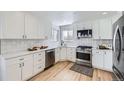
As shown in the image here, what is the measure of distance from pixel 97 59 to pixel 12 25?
10.2 ft

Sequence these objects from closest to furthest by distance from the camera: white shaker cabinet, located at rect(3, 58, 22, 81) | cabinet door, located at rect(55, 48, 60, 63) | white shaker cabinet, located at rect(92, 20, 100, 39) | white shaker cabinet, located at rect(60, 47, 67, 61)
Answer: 1. white shaker cabinet, located at rect(3, 58, 22, 81)
2. white shaker cabinet, located at rect(92, 20, 100, 39)
3. cabinet door, located at rect(55, 48, 60, 63)
4. white shaker cabinet, located at rect(60, 47, 67, 61)

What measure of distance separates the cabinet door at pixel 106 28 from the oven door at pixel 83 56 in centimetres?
97

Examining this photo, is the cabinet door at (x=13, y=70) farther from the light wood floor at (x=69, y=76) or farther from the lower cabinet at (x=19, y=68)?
the light wood floor at (x=69, y=76)

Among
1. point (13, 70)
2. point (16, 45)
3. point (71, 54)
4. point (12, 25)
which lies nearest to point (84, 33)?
point (71, 54)

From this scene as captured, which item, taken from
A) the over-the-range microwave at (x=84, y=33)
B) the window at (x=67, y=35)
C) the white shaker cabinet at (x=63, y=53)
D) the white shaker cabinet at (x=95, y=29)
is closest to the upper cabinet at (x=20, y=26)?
the white shaker cabinet at (x=63, y=53)

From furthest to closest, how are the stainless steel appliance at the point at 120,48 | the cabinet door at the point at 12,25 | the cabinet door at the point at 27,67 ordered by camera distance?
the cabinet door at the point at 27,67 < the cabinet door at the point at 12,25 < the stainless steel appliance at the point at 120,48

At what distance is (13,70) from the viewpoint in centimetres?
220

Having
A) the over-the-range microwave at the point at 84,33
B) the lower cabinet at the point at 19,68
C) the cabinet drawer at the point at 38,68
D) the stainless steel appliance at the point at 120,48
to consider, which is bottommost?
the cabinet drawer at the point at 38,68

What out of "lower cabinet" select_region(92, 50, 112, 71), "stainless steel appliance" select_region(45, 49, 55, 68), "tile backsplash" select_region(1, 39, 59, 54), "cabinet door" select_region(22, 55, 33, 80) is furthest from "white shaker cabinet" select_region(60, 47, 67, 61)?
"cabinet door" select_region(22, 55, 33, 80)

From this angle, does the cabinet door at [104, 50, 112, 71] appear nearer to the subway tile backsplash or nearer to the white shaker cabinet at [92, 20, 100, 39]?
the subway tile backsplash

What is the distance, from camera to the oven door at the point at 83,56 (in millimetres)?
4039

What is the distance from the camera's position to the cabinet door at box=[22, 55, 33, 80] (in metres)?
2.52

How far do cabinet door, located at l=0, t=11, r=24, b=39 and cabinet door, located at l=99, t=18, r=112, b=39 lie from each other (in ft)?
9.59
